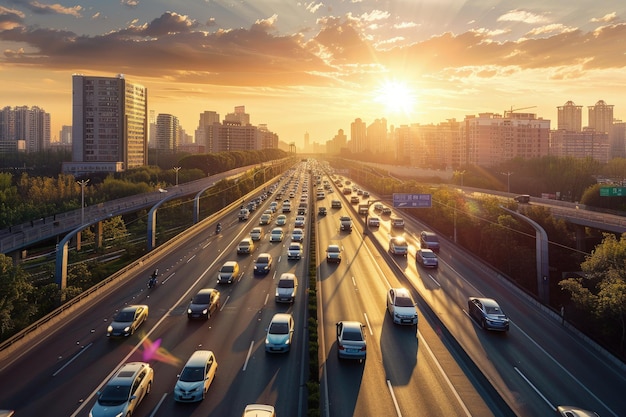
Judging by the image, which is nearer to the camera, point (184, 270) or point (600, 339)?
point (600, 339)

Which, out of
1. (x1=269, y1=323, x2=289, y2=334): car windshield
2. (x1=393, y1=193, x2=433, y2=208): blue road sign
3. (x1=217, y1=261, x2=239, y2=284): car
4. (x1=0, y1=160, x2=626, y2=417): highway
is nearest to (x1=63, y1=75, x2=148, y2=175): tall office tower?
(x1=393, y1=193, x2=433, y2=208): blue road sign

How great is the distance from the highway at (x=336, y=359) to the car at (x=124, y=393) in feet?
2.46

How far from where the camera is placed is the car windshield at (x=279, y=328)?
70.2 feet

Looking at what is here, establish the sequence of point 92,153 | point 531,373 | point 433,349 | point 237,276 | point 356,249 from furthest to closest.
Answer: point 92,153, point 356,249, point 237,276, point 433,349, point 531,373

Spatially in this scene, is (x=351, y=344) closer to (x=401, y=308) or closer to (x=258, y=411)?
(x=401, y=308)

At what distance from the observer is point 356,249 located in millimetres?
46594

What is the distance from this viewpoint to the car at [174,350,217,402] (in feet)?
53.9

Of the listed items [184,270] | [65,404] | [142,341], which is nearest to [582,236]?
[184,270]

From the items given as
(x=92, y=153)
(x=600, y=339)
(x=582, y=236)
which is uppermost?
(x=92, y=153)

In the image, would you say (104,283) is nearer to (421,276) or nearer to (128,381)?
(128,381)

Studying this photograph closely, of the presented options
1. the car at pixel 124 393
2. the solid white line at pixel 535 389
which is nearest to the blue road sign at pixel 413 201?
the solid white line at pixel 535 389

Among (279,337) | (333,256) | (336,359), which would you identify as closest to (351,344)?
(336,359)

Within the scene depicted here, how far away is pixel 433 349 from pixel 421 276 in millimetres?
14219

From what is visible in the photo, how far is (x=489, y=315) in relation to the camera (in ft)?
80.6
